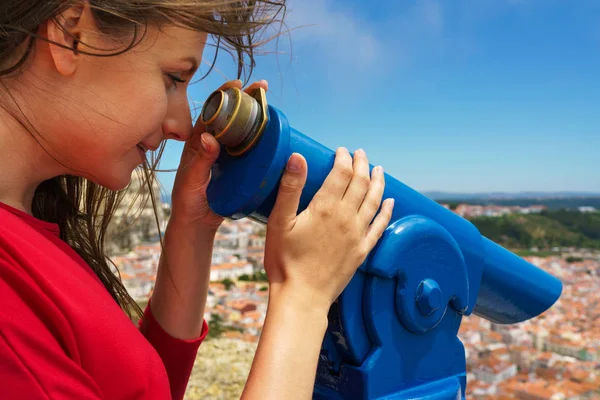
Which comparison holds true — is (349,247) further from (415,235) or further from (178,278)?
(178,278)

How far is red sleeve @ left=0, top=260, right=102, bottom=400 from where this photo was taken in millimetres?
462

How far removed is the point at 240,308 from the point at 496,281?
6.98 metres

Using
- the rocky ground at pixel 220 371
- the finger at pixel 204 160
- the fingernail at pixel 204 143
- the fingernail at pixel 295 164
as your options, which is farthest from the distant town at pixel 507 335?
the fingernail at pixel 295 164

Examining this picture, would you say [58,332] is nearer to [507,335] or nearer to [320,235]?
[320,235]

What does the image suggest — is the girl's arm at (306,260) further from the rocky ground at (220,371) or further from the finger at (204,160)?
the rocky ground at (220,371)

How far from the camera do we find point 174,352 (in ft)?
2.94

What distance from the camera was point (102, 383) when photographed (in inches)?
22.1

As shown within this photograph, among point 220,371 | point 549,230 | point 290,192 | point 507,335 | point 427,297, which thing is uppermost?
point 549,230

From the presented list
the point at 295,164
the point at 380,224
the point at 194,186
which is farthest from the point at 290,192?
the point at 194,186

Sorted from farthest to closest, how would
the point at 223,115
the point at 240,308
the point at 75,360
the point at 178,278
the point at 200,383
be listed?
the point at 240,308 → the point at 200,383 → the point at 178,278 → the point at 223,115 → the point at 75,360

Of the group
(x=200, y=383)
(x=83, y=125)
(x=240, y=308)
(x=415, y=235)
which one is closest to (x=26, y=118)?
(x=83, y=125)

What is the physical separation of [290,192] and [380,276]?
0.58ft

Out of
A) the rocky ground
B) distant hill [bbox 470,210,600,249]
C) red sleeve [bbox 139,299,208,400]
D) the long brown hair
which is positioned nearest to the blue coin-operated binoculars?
the long brown hair

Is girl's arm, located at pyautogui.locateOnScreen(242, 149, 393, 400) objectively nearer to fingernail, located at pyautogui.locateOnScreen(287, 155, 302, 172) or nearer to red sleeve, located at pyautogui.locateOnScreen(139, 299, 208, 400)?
fingernail, located at pyautogui.locateOnScreen(287, 155, 302, 172)
